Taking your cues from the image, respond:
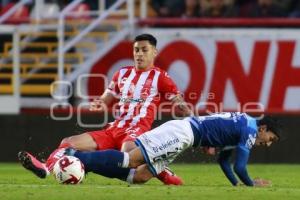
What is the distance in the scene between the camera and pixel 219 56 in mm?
21484

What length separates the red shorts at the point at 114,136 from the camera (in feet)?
43.9

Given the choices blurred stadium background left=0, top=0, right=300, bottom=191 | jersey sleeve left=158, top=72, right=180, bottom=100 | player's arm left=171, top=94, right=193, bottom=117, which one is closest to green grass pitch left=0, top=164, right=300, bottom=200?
player's arm left=171, top=94, right=193, bottom=117

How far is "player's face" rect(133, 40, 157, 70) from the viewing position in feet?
44.5

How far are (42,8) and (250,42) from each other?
4007 millimetres

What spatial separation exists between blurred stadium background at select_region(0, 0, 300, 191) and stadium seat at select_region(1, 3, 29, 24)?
0.03m

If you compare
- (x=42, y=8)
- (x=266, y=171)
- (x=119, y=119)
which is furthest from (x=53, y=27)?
(x=119, y=119)

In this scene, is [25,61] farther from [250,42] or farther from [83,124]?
[250,42]

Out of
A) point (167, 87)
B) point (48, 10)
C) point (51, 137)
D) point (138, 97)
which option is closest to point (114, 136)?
point (138, 97)

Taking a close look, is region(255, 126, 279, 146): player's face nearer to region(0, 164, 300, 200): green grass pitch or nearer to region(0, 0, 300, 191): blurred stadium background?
region(0, 164, 300, 200): green grass pitch

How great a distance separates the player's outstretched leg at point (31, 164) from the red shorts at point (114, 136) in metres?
1.18

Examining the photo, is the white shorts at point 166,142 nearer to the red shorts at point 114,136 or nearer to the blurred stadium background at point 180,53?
the red shorts at point 114,136

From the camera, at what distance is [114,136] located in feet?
44.4

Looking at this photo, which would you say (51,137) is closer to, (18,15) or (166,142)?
(18,15)

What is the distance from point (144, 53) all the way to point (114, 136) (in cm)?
104
